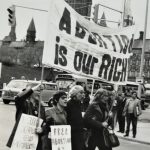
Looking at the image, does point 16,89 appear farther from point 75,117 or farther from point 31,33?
point 31,33

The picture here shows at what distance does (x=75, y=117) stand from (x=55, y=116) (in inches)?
15.3

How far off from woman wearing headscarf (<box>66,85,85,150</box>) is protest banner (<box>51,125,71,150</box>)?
0.38 feet

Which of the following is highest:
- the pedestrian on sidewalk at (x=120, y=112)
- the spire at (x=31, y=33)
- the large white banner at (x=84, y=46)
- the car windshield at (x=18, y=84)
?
the spire at (x=31, y=33)

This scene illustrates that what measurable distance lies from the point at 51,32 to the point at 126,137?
1015 centimetres

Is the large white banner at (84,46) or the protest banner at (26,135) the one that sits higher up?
the large white banner at (84,46)

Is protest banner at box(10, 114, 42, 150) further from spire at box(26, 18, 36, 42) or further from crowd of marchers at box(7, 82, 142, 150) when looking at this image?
spire at box(26, 18, 36, 42)

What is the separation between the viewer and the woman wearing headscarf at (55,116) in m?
7.09

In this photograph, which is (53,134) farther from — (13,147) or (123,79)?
(123,79)

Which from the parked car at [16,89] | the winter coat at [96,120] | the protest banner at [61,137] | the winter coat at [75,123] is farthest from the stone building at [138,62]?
the protest banner at [61,137]

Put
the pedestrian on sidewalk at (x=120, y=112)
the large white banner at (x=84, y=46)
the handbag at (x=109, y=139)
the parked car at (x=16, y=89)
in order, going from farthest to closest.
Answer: the parked car at (x=16, y=89), the pedestrian on sidewalk at (x=120, y=112), the handbag at (x=109, y=139), the large white banner at (x=84, y=46)

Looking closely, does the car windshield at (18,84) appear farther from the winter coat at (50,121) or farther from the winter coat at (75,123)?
the winter coat at (50,121)

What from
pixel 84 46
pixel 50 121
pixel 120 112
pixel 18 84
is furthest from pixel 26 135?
pixel 18 84

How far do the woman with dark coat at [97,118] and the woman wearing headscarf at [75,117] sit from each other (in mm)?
513

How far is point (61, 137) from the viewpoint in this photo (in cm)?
724
